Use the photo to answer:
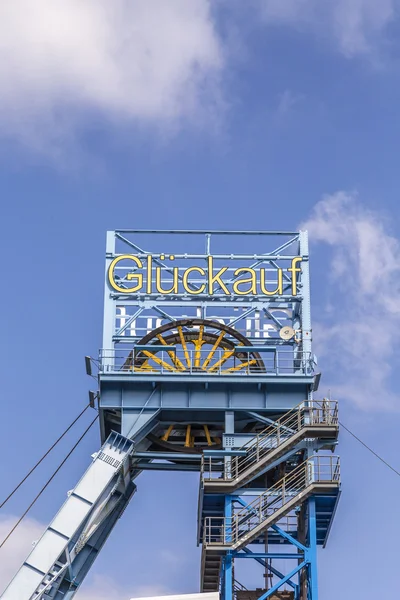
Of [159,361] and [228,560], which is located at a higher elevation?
[159,361]

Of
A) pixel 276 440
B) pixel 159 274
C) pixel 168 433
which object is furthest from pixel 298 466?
pixel 159 274

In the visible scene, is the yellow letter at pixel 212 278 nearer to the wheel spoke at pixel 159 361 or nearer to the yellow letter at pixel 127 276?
the yellow letter at pixel 127 276

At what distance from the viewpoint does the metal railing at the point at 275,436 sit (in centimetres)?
6062

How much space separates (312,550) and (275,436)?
5.49 m

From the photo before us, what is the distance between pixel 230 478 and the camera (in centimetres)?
6034

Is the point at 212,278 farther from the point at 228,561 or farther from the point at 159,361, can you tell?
the point at 228,561

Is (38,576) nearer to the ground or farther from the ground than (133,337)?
nearer to the ground

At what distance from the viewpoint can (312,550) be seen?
5900 cm

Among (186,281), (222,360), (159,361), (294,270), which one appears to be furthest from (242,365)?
(294,270)

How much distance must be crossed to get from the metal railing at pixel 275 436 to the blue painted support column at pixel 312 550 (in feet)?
9.97

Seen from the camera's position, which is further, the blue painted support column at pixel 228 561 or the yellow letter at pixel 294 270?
the yellow letter at pixel 294 270

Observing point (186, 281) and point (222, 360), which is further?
point (186, 281)

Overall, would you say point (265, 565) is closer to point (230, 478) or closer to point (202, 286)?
point (230, 478)

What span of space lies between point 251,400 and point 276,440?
2.30 metres
